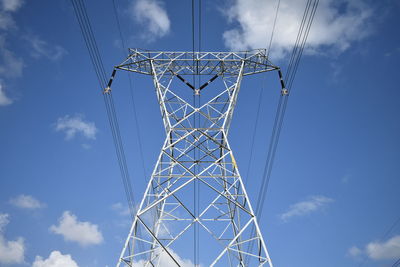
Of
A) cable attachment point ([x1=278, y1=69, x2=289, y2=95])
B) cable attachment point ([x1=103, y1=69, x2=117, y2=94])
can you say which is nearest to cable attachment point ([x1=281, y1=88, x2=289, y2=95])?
cable attachment point ([x1=278, y1=69, x2=289, y2=95])

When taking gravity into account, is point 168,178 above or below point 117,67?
below

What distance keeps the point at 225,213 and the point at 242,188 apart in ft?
9.06

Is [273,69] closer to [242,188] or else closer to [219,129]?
[219,129]

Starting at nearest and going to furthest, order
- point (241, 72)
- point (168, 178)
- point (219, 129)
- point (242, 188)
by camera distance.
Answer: point (242, 188), point (168, 178), point (219, 129), point (241, 72)

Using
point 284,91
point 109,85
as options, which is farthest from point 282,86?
point 109,85

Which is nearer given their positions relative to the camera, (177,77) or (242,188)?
(242,188)

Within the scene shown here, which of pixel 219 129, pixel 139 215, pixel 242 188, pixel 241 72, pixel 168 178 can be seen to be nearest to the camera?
pixel 139 215

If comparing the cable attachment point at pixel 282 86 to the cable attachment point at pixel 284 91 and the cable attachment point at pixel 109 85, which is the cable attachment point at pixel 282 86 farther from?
the cable attachment point at pixel 109 85

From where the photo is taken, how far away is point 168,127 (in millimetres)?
14438

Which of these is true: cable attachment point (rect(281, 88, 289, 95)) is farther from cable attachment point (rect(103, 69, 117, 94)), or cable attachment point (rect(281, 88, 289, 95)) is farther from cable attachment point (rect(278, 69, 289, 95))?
cable attachment point (rect(103, 69, 117, 94))

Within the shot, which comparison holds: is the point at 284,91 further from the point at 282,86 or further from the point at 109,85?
the point at 109,85

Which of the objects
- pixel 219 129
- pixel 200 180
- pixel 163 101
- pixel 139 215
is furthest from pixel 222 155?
pixel 139 215

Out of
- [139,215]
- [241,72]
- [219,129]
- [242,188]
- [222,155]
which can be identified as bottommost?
[139,215]

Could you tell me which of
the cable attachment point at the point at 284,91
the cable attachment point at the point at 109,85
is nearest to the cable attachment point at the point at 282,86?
the cable attachment point at the point at 284,91
